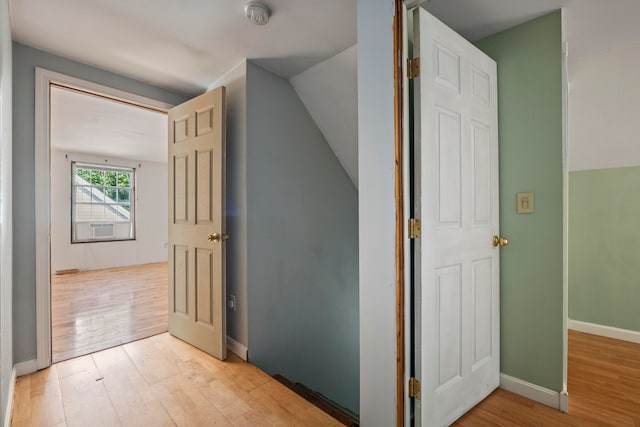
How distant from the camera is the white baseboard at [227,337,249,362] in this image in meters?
2.38

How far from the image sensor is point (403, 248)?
1392 millimetres

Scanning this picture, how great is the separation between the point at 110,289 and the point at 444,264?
503cm

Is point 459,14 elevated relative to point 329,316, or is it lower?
elevated

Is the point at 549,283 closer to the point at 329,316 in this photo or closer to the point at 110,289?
the point at 329,316

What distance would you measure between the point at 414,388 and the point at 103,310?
12.3ft

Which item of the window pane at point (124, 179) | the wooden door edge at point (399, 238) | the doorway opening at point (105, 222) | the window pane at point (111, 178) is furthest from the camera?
the window pane at point (124, 179)

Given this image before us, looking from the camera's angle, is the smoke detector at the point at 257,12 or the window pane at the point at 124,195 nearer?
the smoke detector at the point at 257,12

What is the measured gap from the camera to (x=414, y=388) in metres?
1.41

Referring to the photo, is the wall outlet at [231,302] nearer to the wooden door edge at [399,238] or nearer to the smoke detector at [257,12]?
the wooden door edge at [399,238]

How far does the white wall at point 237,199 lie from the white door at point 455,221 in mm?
1476

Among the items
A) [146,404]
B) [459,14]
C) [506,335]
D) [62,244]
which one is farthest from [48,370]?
[62,244]

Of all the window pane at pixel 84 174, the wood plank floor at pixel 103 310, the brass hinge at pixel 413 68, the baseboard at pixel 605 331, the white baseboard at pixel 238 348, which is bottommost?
the wood plank floor at pixel 103 310

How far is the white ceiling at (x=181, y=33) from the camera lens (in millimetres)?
1783

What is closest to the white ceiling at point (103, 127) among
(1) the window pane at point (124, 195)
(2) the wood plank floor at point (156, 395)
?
(1) the window pane at point (124, 195)
